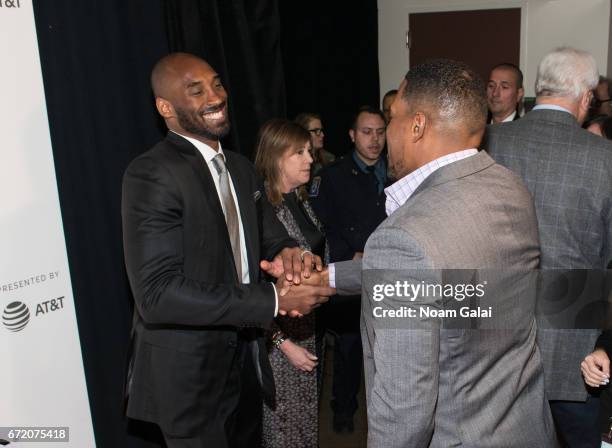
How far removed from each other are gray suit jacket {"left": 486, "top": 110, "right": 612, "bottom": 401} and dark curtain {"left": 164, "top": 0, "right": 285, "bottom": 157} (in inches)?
61.3

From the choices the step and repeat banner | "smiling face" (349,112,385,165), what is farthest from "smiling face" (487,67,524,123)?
the step and repeat banner

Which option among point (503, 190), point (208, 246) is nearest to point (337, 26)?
point (208, 246)

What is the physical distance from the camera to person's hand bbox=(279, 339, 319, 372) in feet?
8.01

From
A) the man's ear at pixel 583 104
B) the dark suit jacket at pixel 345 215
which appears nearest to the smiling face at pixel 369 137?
the dark suit jacket at pixel 345 215

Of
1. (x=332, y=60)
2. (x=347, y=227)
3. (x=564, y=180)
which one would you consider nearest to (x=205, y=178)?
(x=564, y=180)

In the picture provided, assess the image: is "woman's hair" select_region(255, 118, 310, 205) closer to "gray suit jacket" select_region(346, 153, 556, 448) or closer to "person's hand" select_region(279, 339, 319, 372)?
"person's hand" select_region(279, 339, 319, 372)

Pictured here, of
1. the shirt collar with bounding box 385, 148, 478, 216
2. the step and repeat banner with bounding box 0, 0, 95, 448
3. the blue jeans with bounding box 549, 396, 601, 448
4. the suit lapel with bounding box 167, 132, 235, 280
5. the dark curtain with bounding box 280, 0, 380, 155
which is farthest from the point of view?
the dark curtain with bounding box 280, 0, 380, 155

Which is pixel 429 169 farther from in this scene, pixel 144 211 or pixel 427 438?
pixel 144 211

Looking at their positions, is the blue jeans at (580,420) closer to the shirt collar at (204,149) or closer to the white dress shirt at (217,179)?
the white dress shirt at (217,179)

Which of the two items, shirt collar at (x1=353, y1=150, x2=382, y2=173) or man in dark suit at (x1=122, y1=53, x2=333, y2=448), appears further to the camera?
shirt collar at (x1=353, y1=150, x2=382, y2=173)

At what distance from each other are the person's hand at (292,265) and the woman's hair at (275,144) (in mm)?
651

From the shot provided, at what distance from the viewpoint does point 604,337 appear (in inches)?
87.9

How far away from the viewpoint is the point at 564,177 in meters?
2.17

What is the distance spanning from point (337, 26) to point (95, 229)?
4.04 m
